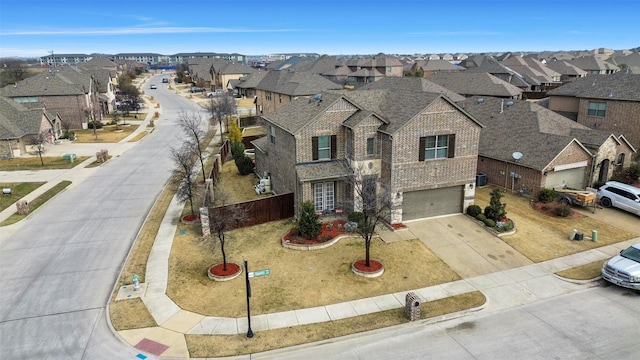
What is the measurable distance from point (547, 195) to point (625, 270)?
1066 cm

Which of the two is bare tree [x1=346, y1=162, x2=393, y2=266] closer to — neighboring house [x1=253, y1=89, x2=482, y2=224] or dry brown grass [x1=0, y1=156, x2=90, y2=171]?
neighboring house [x1=253, y1=89, x2=482, y2=224]

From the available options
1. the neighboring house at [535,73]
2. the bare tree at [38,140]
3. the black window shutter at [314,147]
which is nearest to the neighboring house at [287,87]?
the black window shutter at [314,147]

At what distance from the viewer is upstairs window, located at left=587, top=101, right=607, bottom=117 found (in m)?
37.9

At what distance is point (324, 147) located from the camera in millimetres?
25016

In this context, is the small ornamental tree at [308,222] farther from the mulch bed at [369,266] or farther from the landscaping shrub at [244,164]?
the landscaping shrub at [244,164]

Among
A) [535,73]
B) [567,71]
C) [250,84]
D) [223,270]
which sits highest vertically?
[567,71]

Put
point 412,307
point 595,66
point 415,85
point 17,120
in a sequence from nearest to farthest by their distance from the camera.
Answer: point 412,307 < point 415,85 < point 17,120 < point 595,66

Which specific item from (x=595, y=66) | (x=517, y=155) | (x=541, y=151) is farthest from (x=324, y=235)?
(x=595, y=66)

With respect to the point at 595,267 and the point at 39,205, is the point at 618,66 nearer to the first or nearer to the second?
the point at 595,267

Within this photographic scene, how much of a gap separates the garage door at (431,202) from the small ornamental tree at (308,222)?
594cm

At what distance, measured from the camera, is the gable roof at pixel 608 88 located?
118ft

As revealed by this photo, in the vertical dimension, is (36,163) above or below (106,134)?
below

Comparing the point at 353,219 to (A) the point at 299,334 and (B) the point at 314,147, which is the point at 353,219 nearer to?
(B) the point at 314,147

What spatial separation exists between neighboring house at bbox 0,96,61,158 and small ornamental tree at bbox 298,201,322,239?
3685cm
